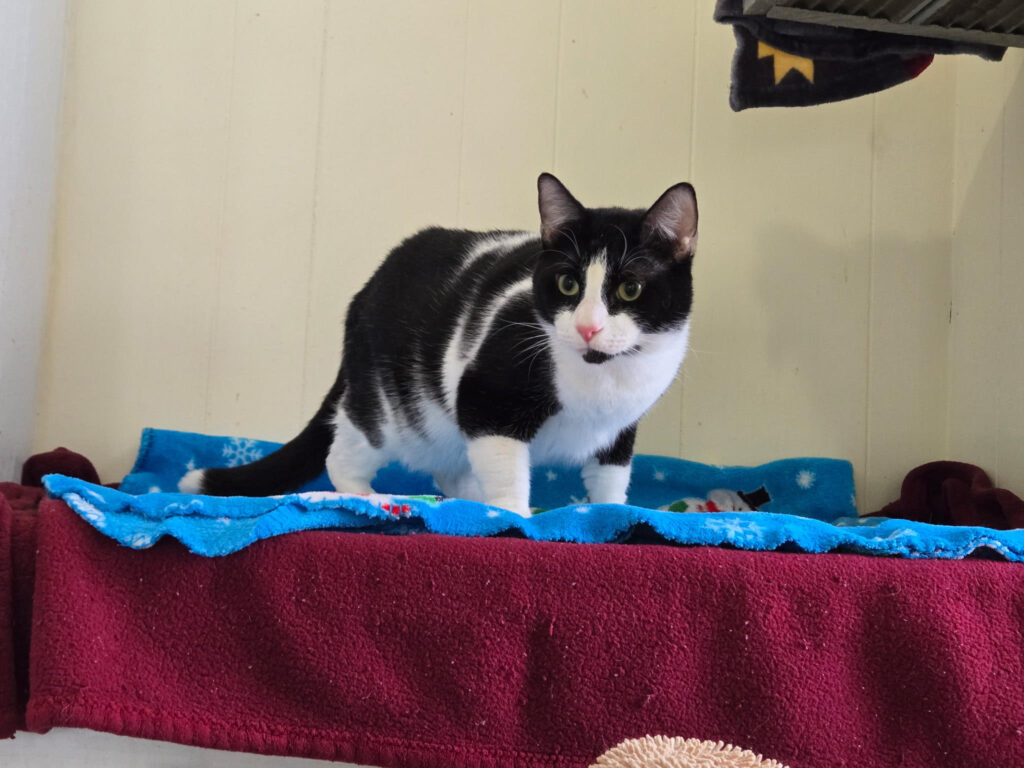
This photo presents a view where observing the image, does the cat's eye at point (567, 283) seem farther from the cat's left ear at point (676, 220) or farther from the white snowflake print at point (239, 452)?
the white snowflake print at point (239, 452)

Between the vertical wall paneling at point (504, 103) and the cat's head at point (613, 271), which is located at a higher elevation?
the vertical wall paneling at point (504, 103)

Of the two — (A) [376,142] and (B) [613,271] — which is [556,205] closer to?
(B) [613,271]

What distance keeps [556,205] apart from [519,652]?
61cm

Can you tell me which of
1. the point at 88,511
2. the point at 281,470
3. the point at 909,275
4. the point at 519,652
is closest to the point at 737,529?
the point at 519,652

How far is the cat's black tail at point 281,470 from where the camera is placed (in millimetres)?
1338

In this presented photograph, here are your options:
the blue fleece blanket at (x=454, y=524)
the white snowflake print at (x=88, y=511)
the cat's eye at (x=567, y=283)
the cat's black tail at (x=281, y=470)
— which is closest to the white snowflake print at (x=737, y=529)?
the blue fleece blanket at (x=454, y=524)

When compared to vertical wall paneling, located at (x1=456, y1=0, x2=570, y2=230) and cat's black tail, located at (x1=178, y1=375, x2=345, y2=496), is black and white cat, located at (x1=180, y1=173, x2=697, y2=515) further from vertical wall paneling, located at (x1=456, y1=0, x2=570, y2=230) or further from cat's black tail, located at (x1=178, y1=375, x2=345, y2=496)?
vertical wall paneling, located at (x1=456, y1=0, x2=570, y2=230)

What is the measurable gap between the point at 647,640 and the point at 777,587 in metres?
0.13

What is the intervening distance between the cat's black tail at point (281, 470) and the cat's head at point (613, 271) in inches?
18.8

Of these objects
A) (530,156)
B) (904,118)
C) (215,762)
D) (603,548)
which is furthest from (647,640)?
(904,118)

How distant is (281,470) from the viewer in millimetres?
1398

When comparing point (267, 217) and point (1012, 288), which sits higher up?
point (267, 217)

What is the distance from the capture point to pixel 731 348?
1773 mm

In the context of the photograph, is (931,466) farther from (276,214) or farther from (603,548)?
(276,214)
